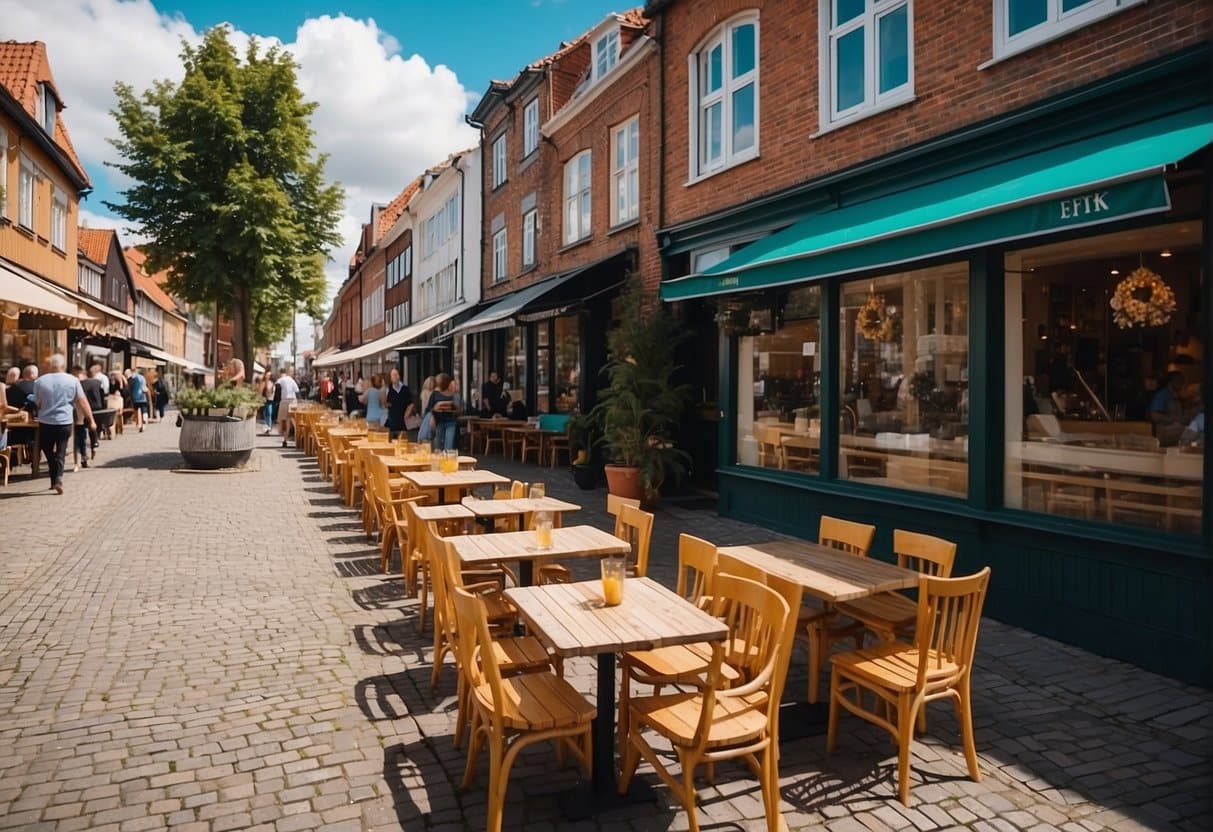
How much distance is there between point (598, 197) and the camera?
14.3 meters

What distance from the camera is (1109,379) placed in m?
5.89

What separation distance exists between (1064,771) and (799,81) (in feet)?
24.0

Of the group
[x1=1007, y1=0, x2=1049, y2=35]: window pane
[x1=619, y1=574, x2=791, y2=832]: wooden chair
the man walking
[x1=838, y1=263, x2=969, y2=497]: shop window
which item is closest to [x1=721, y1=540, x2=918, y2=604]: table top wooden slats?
[x1=619, y1=574, x2=791, y2=832]: wooden chair

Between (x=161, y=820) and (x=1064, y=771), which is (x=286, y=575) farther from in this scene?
(x=1064, y=771)

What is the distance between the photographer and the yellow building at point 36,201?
1539 centimetres

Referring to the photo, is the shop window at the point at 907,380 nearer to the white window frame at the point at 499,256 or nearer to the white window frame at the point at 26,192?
the white window frame at the point at 499,256

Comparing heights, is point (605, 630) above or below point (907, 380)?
below

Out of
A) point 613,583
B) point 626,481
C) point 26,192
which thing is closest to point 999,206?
point 613,583

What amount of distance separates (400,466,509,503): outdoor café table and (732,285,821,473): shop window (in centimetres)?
339

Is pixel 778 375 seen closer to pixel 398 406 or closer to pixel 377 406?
pixel 398 406

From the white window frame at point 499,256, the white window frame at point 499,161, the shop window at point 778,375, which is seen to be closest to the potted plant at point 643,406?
the shop window at point 778,375

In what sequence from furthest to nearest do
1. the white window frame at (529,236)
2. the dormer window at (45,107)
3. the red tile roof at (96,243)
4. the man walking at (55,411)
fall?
1. the red tile roof at (96,243)
2. the dormer window at (45,107)
3. the white window frame at (529,236)
4. the man walking at (55,411)

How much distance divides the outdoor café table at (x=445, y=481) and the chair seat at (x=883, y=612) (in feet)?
11.9

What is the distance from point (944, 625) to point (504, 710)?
201cm
